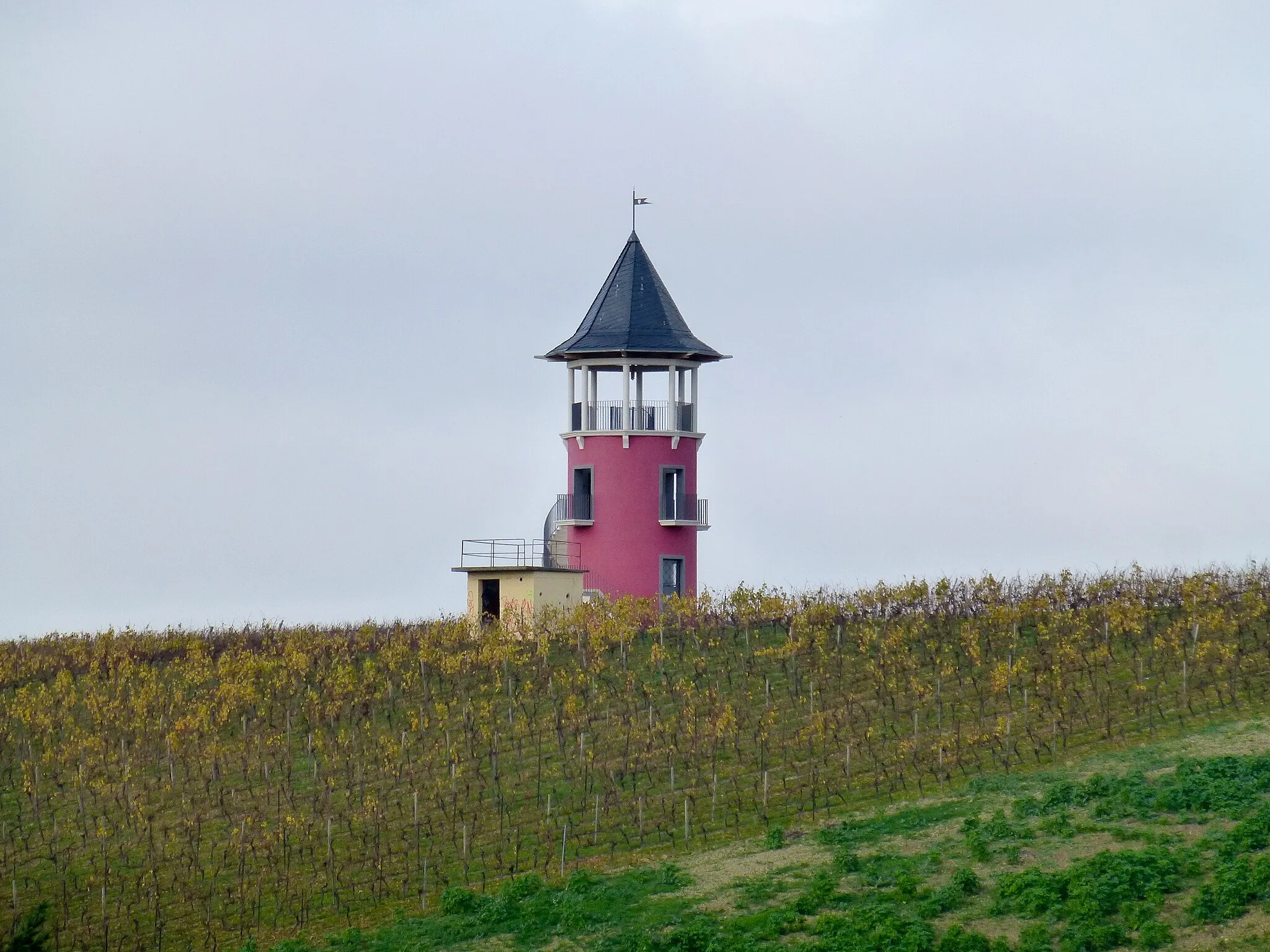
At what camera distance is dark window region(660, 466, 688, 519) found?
3972cm

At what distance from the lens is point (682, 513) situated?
3978 centimetres

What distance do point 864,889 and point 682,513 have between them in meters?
20.6

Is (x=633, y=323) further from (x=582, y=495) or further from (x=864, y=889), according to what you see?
(x=864, y=889)

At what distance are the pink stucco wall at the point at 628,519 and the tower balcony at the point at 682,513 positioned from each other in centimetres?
21

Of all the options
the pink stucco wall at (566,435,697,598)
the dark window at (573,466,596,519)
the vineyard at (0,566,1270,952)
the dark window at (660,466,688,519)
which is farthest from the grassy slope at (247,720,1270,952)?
the dark window at (573,466,596,519)

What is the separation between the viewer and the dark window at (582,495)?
39812mm

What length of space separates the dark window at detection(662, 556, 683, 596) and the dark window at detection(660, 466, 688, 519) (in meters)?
1.00

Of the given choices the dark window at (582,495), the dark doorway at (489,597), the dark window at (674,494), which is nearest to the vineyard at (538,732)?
the dark doorway at (489,597)

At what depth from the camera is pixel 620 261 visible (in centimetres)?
4203

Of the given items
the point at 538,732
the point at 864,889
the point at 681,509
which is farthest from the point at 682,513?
the point at 864,889

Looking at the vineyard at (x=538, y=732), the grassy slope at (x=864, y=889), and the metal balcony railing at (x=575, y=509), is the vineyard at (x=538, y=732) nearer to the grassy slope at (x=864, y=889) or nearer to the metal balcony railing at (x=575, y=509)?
the grassy slope at (x=864, y=889)

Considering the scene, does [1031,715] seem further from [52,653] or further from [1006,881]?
[52,653]

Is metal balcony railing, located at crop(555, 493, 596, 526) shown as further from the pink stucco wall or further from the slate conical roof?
the slate conical roof

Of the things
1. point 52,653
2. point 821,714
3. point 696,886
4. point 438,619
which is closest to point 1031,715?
point 821,714
